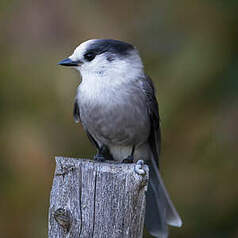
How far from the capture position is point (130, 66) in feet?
14.4

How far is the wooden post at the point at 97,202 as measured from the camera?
2828 mm

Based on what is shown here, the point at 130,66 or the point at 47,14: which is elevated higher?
the point at 47,14

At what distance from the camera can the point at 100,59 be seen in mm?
4234

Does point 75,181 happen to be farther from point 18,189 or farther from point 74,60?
point 18,189

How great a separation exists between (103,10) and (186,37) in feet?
2.84

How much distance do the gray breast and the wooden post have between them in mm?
1394

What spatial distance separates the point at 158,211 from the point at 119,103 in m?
1.01

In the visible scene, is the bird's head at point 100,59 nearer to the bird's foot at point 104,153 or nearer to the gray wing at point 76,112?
the gray wing at point 76,112

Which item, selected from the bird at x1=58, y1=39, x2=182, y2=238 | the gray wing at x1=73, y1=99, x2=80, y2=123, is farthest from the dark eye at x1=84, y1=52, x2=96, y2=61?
the gray wing at x1=73, y1=99, x2=80, y2=123

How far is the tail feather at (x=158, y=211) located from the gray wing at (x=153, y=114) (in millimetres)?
253

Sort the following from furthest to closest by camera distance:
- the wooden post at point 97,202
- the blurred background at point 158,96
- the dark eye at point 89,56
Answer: the blurred background at point 158,96, the dark eye at point 89,56, the wooden post at point 97,202

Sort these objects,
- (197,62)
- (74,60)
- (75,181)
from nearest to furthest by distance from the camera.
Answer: (75,181)
(74,60)
(197,62)

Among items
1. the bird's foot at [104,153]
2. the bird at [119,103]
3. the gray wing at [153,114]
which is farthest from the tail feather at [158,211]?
the bird's foot at [104,153]

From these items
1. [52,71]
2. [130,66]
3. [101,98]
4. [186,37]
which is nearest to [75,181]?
[101,98]
